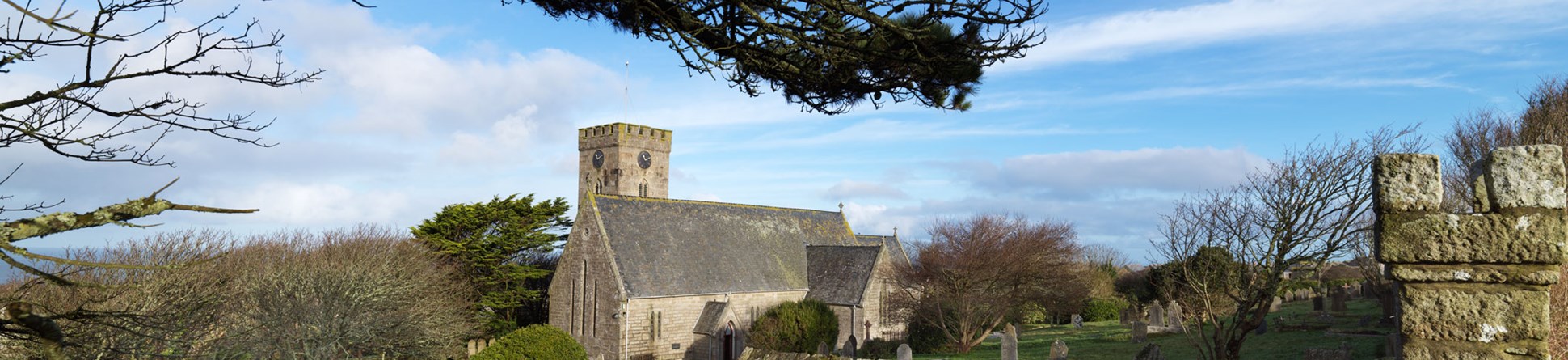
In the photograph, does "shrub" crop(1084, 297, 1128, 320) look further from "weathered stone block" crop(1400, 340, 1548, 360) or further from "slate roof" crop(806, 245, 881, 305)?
"weathered stone block" crop(1400, 340, 1548, 360)

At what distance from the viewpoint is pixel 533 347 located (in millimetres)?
26469

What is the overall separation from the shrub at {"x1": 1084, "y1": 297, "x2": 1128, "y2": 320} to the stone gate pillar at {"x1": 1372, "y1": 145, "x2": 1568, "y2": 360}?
1492 inches

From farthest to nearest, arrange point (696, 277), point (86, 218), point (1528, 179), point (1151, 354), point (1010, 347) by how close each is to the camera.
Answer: point (696, 277)
point (1010, 347)
point (1151, 354)
point (1528, 179)
point (86, 218)

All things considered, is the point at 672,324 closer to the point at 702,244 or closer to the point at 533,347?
the point at 702,244

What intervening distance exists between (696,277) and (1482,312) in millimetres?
29410

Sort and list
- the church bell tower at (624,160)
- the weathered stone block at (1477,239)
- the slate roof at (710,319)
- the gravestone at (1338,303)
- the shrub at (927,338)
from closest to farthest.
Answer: the weathered stone block at (1477,239), the gravestone at (1338,303), the slate roof at (710,319), the shrub at (927,338), the church bell tower at (624,160)

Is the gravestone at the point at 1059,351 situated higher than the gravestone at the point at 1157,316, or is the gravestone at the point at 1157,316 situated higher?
the gravestone at the point at 1157,316

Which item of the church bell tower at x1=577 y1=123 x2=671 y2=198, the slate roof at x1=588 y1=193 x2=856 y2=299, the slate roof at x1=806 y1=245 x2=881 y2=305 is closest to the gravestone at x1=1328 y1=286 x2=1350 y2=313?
the slate roof at x1=806 y1=245 x2=881 y2=305

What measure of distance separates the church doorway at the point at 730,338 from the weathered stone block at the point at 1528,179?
28.6m

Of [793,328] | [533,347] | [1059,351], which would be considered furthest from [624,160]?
[1059,351]

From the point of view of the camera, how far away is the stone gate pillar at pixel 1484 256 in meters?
6.04

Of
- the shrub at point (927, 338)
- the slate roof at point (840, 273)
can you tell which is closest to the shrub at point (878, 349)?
the shrub at point (927, 338)

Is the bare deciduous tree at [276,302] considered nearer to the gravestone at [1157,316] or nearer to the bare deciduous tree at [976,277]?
the bare deciduous tree at [976,277]

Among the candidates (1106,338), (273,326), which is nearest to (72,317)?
(273,326)
